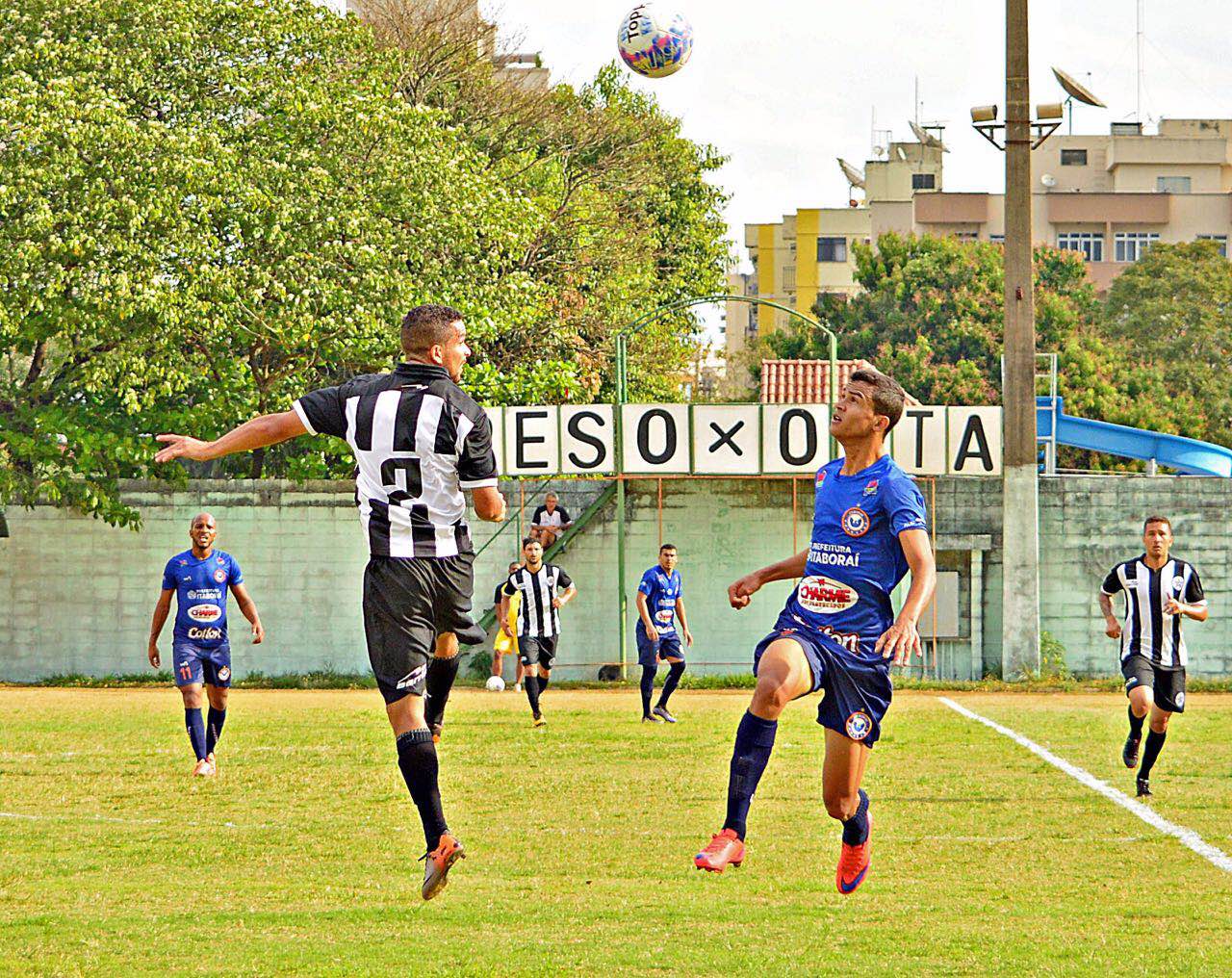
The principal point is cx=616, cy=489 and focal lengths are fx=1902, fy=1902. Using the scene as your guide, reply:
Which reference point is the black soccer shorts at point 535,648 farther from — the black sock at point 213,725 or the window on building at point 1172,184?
the window on building at point 1172,184

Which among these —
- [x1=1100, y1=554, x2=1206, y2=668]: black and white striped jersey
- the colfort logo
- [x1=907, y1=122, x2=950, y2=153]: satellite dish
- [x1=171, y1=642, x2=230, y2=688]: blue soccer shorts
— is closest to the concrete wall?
[x1=171, y1=642, x2=230, y2=688]: blue soccer shorts

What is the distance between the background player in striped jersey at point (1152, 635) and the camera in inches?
593

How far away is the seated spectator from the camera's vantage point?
27953 mm

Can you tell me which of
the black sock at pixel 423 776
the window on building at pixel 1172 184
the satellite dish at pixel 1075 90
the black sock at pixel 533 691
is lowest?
the black sock at pixel 533 691

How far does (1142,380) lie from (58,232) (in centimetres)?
4124

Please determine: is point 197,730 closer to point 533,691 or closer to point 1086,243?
point 533,691

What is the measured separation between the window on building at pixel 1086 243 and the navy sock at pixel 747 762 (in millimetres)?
83911

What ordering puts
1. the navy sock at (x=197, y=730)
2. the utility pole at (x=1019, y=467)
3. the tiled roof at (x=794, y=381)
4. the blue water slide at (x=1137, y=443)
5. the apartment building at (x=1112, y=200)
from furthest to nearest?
the apartment building at (x=1112, y=200)
the blue water slide at (x=1137, y=443)
the tiled roof at (x=794, y=381)
the utility pole at (x=1019, y=467)
the navy sock at (x=197, y=730)

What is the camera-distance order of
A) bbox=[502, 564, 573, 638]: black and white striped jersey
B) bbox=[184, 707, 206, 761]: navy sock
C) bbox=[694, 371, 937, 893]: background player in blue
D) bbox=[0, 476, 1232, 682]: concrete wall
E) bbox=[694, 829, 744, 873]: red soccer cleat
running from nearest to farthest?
bbox=[694, 829, 744, 873]: red soccer cleat, bbox=[694, 371, 937, 893]: background player in blue, bbox=[184, 707, 206, 761]: navy sock, bbox=[502, 564, 573, 638]: black and white striped jersey, bbox=[0, 476, 1232, 682]: concrete wall

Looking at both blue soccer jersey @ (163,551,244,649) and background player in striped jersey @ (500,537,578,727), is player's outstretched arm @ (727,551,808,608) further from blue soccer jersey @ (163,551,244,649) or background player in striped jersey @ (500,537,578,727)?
background player in striped jersey @ (500,537,578,727)

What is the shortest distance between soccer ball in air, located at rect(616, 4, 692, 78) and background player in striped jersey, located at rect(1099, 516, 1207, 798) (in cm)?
1800

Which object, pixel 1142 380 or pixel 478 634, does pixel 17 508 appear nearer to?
pixel 478 634

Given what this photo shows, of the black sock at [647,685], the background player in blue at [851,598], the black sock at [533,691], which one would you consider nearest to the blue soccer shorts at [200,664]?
the black sock at [533,691]

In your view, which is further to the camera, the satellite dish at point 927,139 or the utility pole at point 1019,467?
the satellite dish at point 927,139
